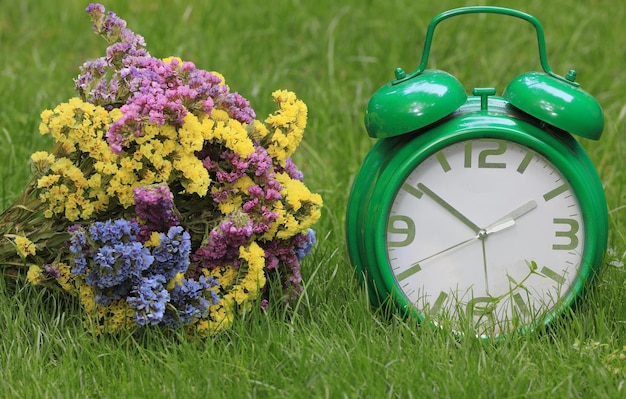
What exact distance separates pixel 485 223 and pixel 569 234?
0.83 ft

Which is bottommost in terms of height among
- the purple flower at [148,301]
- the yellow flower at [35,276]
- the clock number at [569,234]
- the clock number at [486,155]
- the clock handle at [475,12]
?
the purple flower at [148,301]

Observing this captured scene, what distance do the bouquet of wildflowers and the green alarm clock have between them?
0.28 m

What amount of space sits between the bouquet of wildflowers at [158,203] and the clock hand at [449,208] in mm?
338

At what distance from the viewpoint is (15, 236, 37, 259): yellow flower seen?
2.95m

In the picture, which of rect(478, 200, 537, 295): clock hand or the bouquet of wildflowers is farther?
rect(478, 200, 537, 295): clock hand

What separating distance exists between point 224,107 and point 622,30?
10.8 ft

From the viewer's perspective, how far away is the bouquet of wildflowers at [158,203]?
2842 millimetres

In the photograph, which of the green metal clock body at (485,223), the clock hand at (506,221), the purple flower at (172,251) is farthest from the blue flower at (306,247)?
the clock hand at (506,221)

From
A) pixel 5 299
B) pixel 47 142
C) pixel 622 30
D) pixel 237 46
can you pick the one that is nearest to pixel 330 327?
pixel 5 299

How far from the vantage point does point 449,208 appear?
2969 millimetres

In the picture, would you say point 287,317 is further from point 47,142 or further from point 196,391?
point 47,142

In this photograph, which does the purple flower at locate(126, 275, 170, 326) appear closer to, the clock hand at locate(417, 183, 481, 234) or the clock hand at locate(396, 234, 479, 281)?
the clock hand at locate(396, 234, 479, 281)

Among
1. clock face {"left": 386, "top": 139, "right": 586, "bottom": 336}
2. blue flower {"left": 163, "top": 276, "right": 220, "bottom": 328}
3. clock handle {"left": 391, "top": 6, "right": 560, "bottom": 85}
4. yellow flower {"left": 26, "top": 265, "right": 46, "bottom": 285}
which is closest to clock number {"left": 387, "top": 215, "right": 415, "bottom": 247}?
clock face {"left": 386, "top": 139, "right": 586, "bottom": 336}

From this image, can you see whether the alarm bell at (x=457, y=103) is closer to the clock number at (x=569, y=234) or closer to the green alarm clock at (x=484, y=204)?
the green alarm clock at (x=484, y=204)
